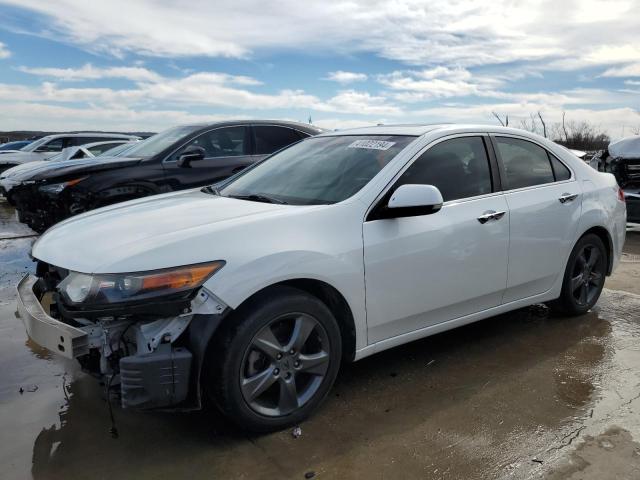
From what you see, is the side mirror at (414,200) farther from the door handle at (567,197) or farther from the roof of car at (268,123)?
the roof of car at (268,123)

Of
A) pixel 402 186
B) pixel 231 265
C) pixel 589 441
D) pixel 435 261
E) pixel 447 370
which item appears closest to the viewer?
pixel 231 265

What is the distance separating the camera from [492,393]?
11.2ft

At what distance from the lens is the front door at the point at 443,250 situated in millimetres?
3205

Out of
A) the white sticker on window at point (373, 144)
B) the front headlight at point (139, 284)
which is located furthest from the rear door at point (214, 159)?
the front headlight at point (139, 284)

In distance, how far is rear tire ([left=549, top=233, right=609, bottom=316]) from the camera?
177 inches

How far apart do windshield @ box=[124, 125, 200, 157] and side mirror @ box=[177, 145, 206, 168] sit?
387 mm

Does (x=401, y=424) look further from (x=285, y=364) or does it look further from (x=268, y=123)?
(x=268, y=123)

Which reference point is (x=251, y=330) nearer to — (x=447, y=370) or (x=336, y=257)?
(x=336, y=257)

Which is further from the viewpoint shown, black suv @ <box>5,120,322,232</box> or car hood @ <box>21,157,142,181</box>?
car hood @ <box>21,157,142,181</box>

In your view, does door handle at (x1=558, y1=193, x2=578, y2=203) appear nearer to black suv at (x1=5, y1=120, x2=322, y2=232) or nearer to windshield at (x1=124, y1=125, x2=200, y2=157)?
black suv at (x1=5, y1=120, x2=322, y2=232)

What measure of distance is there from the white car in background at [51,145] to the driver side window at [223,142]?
10241 mm

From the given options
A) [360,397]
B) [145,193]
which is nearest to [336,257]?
[360,397]

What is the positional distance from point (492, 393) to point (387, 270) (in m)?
1.02

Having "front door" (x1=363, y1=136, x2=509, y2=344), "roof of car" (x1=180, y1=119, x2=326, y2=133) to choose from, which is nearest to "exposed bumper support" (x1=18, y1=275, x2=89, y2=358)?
"front door" (x1=363, y1=136, x2=509, y2=344)
